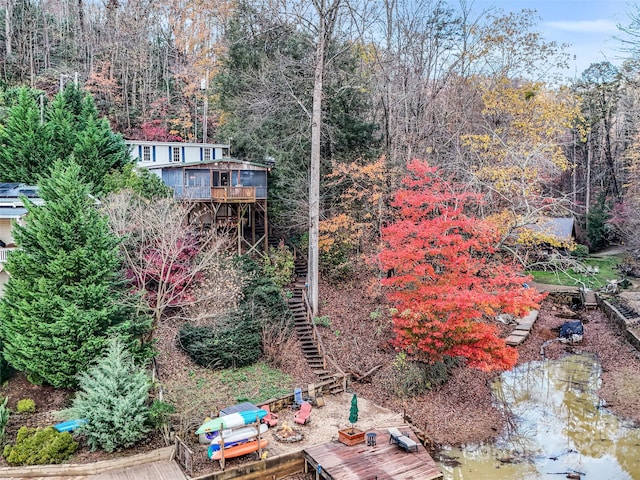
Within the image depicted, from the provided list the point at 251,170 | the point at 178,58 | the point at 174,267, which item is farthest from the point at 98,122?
the point at 178,58

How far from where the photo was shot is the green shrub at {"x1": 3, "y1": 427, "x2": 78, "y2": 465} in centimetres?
1153

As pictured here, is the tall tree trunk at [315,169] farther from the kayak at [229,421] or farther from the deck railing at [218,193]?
the kayak at [229,421]

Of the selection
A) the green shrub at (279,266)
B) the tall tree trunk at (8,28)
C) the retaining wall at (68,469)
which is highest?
the tall tree trunk at (8,28)

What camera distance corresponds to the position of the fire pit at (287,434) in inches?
524

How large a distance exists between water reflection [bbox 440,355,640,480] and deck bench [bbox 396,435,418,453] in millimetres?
1396

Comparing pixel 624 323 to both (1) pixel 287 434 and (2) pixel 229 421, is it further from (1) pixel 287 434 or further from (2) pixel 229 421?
(2) pixel 229 421

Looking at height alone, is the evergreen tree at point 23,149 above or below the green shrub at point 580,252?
above

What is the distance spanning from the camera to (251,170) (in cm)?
2394

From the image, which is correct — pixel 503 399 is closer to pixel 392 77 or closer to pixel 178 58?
pixel 392 77

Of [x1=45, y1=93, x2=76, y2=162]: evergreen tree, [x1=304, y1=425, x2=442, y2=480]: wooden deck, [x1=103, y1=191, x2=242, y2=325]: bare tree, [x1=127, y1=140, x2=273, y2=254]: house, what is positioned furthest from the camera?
[x1=127, y1=140, x2=273, y2=254]: house

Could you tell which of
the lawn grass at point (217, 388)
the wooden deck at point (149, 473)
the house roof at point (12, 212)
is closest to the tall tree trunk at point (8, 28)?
the house roof at point (12, 212)

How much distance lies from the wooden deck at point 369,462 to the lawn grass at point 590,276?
20.9 metres

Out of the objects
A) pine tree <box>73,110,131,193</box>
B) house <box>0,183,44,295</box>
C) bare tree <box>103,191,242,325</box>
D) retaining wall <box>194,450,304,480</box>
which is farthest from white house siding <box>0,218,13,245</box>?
retaining wall <box>194,450,304,480</box>

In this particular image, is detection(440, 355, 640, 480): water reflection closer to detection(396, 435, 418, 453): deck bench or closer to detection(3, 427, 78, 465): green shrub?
detection(396, 435, 418, 453): deck bench
